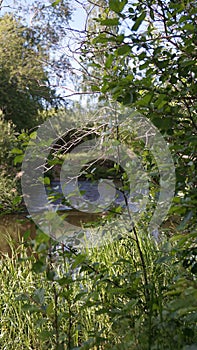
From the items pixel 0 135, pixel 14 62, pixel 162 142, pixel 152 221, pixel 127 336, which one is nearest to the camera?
pixel 127 336

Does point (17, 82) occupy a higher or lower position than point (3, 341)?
higher

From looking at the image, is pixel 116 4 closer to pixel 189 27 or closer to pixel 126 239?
pixel 189 27

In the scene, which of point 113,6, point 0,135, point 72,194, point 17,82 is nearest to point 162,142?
point 72,194

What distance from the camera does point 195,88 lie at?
121cm

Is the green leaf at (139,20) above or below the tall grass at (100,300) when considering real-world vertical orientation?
above

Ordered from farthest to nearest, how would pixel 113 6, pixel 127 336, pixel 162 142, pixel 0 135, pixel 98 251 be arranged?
pixel 0 135, pixel 98 251, pixel 162 142, pixel 127 336, pixel 113 6

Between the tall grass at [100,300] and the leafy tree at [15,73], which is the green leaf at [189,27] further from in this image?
the leafy tree at [15,73]

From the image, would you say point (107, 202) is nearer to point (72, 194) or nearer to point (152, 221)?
point (72, 194)

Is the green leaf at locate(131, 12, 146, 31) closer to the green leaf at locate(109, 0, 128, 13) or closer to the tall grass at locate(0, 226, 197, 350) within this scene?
the green leaf at locate(109, 0, 128, 13)

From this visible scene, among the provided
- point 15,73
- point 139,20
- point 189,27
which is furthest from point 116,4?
point 15,73

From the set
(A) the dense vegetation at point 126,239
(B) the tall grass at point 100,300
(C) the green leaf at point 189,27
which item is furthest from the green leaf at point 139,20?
(B) the tall grass at point 100,300

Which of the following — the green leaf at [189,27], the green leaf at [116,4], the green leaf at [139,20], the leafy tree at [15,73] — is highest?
the leafy tree at [15,73]

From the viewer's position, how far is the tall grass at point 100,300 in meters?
1.01

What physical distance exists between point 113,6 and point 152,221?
1151 millimetres
